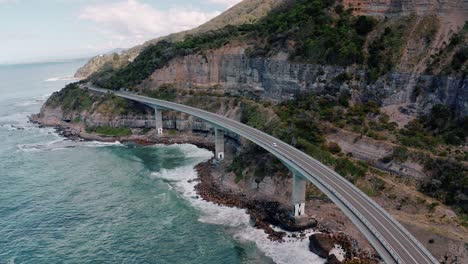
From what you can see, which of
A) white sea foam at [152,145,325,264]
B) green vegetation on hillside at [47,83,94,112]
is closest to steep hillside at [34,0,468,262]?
green vegetation on hillside at [47,83,94,112]

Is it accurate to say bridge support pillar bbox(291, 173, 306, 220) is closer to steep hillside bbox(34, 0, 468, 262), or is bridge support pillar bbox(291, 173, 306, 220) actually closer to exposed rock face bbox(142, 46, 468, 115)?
steep hillside bbox(34, 0, 468, 262)

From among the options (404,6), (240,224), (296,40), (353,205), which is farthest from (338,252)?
(296,40)

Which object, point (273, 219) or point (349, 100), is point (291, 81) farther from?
point (273, 219)

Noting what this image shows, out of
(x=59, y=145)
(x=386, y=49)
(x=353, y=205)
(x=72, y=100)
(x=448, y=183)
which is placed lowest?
(x=59, y=145)

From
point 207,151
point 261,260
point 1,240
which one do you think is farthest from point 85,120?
point 261,260

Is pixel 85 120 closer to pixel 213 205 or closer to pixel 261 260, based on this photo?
pixel 213 205

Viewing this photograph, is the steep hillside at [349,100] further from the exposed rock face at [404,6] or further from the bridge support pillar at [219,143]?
the bridge support pillar at [219,143]
